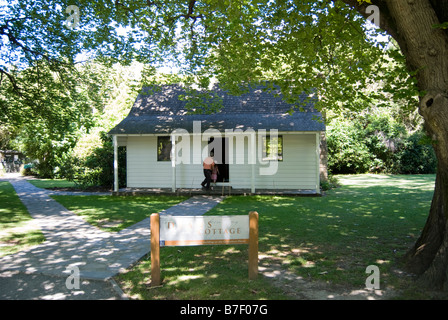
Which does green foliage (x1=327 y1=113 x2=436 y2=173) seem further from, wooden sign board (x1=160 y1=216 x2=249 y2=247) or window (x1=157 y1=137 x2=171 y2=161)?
wooden sign board (x1=160 y1=216 x2=249 y2=247)

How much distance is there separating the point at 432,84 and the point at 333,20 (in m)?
3.75

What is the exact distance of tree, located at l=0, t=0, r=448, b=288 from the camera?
5230mm

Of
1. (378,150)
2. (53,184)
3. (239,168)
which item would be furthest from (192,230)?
(378,150)

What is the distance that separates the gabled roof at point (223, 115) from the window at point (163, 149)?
1.07 m

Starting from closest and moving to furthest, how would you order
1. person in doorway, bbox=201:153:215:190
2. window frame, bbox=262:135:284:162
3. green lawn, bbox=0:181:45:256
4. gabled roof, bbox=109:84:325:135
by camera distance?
1. green lawn, bbox=0:181:45:256
2. gabled roof, bbox=109:84:325:135
3. person in doorway, bbox=201:153:215:190
4. window frame, bbox=262:135:284:162

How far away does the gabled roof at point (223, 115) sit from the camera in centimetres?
1605

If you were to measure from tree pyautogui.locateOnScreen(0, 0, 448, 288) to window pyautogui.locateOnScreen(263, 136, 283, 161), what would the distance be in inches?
188

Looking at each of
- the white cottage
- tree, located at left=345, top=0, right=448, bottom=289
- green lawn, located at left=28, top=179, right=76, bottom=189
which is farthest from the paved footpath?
green lawn, located at left=28, top=179, right=76, bottom=189

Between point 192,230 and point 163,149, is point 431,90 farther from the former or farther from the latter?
point 163,149

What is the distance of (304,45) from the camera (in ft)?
29.2

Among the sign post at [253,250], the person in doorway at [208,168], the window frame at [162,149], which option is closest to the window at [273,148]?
the person in doorway at [208,168]

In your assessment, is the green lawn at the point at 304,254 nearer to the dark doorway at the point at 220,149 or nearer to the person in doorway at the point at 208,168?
the person in doorway at the point at 208,168

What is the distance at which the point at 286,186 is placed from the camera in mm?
16875
